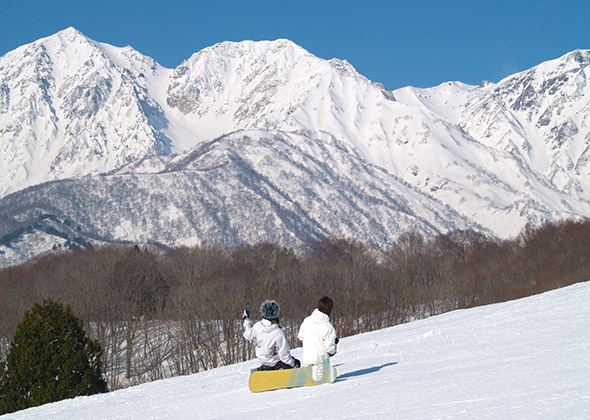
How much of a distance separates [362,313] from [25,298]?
100 ft

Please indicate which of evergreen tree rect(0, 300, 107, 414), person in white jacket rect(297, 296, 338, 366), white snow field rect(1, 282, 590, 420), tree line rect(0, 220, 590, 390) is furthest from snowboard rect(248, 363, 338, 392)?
tree line rect(0, 220, 590, 390)

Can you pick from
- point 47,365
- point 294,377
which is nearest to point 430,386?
point 294,377

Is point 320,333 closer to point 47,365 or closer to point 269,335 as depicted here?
point 269,335

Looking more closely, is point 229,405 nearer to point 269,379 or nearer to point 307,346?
point 269,379

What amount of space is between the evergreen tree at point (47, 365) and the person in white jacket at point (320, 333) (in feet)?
42.7

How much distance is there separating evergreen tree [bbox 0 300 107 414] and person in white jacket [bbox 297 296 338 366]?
42.7 ft

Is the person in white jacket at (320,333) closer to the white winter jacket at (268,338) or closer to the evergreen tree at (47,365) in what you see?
the white winter jacket at (268,338)

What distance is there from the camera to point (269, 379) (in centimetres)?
1199

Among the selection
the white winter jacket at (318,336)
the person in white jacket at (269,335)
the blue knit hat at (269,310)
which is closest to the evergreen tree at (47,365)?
the person in white jacket at (269,335)

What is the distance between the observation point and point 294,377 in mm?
11852

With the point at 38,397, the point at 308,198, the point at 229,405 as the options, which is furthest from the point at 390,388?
the point at 308,198

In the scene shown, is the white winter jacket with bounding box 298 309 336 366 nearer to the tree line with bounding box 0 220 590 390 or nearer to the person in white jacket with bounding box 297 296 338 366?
the person in white jacket with bounding box 297 296 338 366

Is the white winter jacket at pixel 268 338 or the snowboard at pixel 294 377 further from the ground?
the white winter jacket at pixel 268 338

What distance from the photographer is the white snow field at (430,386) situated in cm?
850
